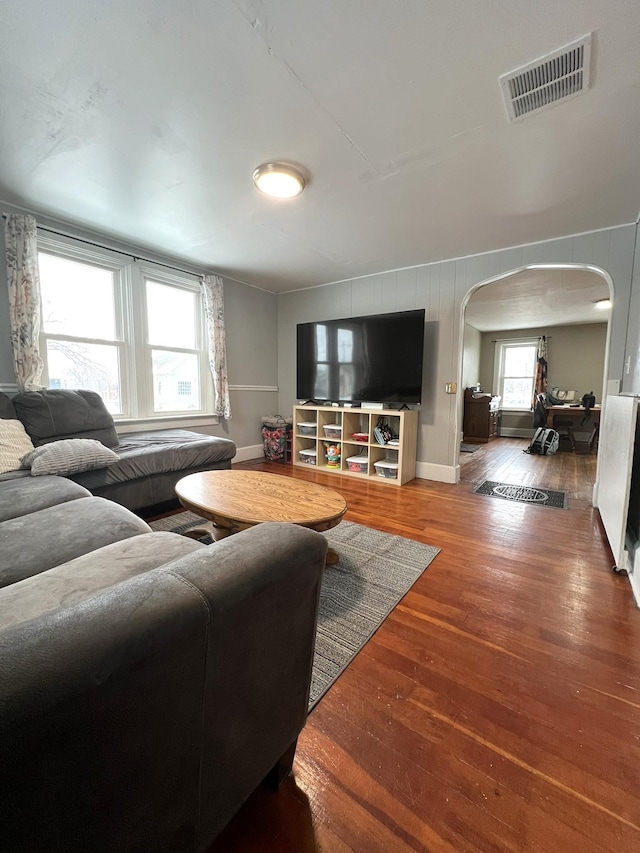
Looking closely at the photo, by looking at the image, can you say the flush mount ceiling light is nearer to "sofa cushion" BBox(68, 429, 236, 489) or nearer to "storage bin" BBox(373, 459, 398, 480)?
"sofa cushion" BBox(68, 429, 236, 489)

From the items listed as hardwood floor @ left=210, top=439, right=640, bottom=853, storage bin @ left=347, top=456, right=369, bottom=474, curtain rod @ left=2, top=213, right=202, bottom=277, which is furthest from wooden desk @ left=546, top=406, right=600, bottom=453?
curtain rod @ left=2, top=213, right=202, bottom=277

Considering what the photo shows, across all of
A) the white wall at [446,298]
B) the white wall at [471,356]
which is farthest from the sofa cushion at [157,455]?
the white wall at [471,356]

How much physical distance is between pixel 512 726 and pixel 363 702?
18.4 inches

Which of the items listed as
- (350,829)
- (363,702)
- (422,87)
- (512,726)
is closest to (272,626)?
(350,829)

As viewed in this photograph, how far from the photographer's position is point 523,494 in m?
3.33

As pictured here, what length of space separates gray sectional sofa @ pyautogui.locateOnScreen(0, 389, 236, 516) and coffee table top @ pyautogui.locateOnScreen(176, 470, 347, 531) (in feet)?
1.62

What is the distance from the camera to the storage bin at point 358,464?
12.8 ft

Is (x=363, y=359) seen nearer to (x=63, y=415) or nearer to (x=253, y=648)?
(x=63, y=415)

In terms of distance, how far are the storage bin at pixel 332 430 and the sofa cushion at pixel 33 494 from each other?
2.71m

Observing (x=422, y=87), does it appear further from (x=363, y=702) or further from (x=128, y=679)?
(x=363, y=702)

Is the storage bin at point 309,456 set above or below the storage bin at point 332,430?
below

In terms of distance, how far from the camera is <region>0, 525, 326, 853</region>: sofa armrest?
1.31 feet

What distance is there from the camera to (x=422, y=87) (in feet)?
4.92

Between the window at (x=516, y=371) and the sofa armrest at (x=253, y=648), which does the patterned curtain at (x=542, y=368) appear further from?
the sofa armrest at (x=253, y=648)
